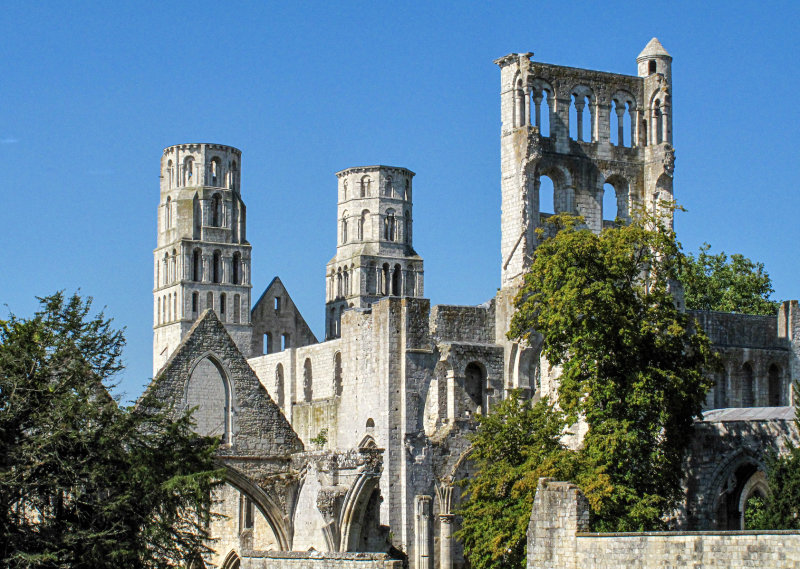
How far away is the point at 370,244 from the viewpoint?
324ft

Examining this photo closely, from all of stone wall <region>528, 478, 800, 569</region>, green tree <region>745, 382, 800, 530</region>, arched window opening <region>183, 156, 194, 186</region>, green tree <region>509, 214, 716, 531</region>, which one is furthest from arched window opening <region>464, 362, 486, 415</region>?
arched window opening <region>183, 156, 194, 186</region>

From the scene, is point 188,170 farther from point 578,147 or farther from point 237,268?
point 578,147

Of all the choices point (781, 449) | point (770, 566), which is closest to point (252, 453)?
point (781, 449)

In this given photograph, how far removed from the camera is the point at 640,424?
34.3 m

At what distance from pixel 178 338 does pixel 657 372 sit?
190 feet

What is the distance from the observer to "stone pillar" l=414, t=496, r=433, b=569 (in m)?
39.8

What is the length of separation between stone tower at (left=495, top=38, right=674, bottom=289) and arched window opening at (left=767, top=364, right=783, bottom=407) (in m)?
6.36

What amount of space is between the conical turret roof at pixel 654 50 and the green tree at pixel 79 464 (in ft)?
86.0

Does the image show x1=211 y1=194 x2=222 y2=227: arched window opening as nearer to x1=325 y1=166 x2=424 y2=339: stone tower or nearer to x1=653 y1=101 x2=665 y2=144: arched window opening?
x1=325 y1=166 x2=424 y2=339: stone tower

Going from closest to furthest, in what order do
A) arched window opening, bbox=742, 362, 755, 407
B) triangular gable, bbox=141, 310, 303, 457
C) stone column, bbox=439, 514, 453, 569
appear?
triangular gable, bbox=141, 310, 303, 457 → stone column, bbox=439, 514, 453, 569 → arched window opening, bbox=742, 362, 755, 407

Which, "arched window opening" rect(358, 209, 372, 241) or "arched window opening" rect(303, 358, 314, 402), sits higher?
"arched window opening" rect(358, 209, 372, 241)

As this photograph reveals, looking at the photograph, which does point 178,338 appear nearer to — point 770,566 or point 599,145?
point 599,145

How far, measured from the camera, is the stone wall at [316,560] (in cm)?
2613

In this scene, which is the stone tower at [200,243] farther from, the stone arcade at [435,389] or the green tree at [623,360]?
the green tree at [623,360]
